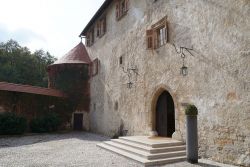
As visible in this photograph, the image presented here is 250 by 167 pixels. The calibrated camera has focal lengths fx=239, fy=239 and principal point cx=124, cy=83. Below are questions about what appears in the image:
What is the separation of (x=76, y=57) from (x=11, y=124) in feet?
24.0

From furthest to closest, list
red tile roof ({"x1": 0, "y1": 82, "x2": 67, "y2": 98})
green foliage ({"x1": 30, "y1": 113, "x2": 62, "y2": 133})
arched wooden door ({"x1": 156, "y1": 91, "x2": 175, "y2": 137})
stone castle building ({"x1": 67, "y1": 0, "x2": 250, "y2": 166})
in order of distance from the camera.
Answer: green foliage ({"x1": 30, "y1": 113, "x2": 62, "y2": 133})
red tile roof ({"x1": 0, "y1": 82, "x2": 67, "y2": 98})
arched wooden door ({"x1": 156, "y1": 91, "x2": 175, "y2": 137})
stone castle building ({"x1": 67, "y1": 0, "x2": 250, "y2": 166})

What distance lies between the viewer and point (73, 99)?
1844 cm

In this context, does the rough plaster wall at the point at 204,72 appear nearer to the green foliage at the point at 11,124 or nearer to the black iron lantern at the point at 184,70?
the black iron lantern at the point at 184,70

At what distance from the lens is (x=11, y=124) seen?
1382 centimetres

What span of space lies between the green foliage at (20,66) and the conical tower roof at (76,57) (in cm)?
1007

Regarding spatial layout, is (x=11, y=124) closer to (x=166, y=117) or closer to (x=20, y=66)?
(x=166, y=117)

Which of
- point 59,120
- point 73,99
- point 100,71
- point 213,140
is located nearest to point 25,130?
point 59,120

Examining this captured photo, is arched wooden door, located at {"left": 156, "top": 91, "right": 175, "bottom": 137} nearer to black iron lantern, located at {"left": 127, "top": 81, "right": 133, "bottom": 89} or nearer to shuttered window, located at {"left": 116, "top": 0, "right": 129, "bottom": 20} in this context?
black iron lantern, located at {"left": 127, "top": 81, "right": 133, "bottom": 89}

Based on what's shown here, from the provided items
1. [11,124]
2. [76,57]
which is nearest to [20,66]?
[76,57]

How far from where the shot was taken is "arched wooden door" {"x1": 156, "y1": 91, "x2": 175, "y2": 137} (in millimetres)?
9609

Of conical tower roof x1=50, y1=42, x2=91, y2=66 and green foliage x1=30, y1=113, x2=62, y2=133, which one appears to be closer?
green foliage x1=30, y1=113, x2=62, y2=133

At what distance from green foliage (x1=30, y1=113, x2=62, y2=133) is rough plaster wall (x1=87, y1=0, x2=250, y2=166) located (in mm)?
6227

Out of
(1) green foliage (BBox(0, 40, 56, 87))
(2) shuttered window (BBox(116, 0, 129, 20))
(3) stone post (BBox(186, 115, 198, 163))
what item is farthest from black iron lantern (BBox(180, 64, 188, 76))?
(1) green foliage (BBox(0, 40, 56, 87))

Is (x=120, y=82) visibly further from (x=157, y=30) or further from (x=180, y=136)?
(x=180, y=136)
